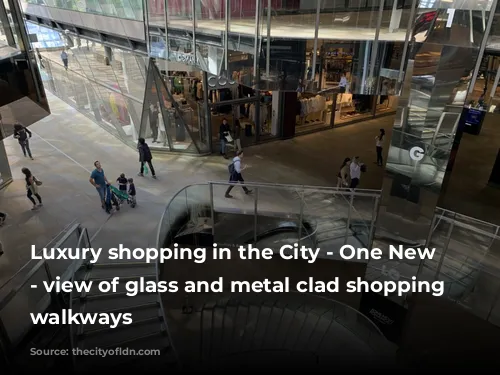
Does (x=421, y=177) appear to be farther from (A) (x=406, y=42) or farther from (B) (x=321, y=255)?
(B) (x=321, y=255)

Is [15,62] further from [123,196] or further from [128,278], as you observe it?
[128,278]

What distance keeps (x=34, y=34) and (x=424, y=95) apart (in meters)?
20.8

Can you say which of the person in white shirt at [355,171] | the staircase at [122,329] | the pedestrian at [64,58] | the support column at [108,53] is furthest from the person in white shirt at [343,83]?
the pedestrian at [64,58]

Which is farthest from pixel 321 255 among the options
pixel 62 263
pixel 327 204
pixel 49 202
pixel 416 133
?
pixel 49 202

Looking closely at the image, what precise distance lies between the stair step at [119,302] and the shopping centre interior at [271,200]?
0.11ft

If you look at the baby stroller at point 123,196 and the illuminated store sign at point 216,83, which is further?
the illuminated store sign at point 216,83

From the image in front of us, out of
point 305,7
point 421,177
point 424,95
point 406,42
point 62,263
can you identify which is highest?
point 305,7

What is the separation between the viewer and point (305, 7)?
8617 millimetres

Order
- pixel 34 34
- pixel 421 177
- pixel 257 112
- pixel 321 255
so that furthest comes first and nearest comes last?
pixel 34 34 → pixel 257 112 → pixel 321 255 → pixel 421 177

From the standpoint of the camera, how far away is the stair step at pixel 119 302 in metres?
6.32

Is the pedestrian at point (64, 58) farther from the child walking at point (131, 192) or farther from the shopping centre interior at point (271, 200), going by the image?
the child walking at point (131, 192)

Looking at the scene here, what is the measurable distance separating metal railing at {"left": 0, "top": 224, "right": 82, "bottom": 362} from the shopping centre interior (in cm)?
3

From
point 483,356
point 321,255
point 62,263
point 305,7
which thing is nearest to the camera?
point 62,263

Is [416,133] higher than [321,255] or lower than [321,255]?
higher
